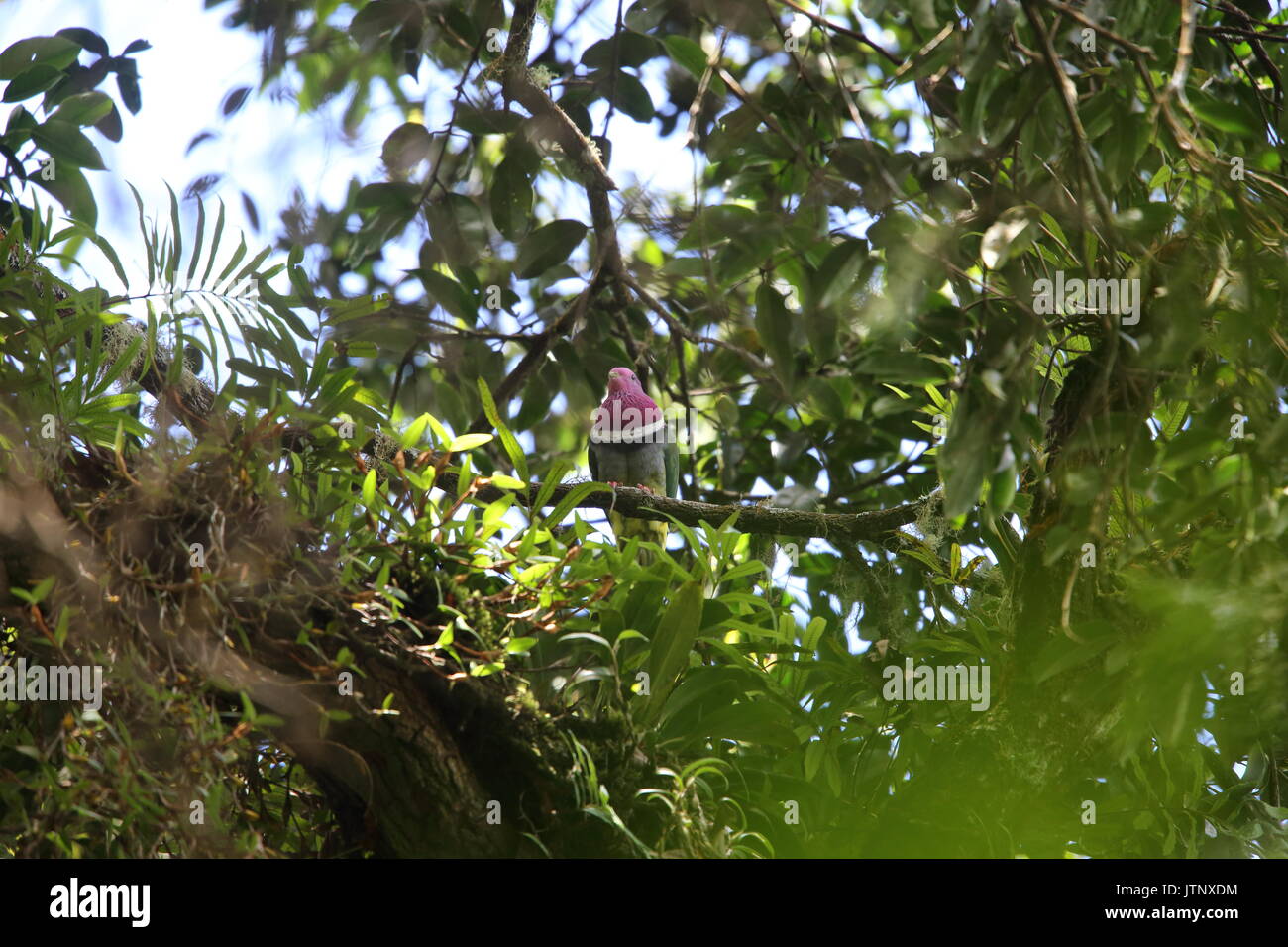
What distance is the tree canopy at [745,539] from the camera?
1.00m

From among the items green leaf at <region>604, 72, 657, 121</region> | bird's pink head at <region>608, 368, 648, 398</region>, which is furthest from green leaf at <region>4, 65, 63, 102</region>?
bird's pink head at <region>608, 368, 648, 398</region>

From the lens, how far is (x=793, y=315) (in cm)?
127

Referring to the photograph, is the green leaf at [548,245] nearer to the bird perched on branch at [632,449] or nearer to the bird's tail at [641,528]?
the bird perched on branch at [632,449]

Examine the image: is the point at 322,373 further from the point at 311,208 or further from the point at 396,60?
the point at 396,60

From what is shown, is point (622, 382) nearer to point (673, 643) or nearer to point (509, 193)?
point (509, 193)

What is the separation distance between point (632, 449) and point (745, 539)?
3.85 ft

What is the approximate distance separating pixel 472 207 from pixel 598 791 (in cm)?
130

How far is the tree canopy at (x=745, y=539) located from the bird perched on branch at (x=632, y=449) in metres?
0.53

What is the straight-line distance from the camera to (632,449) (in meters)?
2.71

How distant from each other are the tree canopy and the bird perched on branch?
21.0 inches

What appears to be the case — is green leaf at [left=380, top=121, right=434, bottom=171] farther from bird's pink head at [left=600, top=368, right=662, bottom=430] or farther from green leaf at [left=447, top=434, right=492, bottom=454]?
green leaf at [left=447, top=434, right=492, bottom=454]

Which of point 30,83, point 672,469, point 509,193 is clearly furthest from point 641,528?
point 30,83

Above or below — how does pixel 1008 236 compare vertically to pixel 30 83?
below
